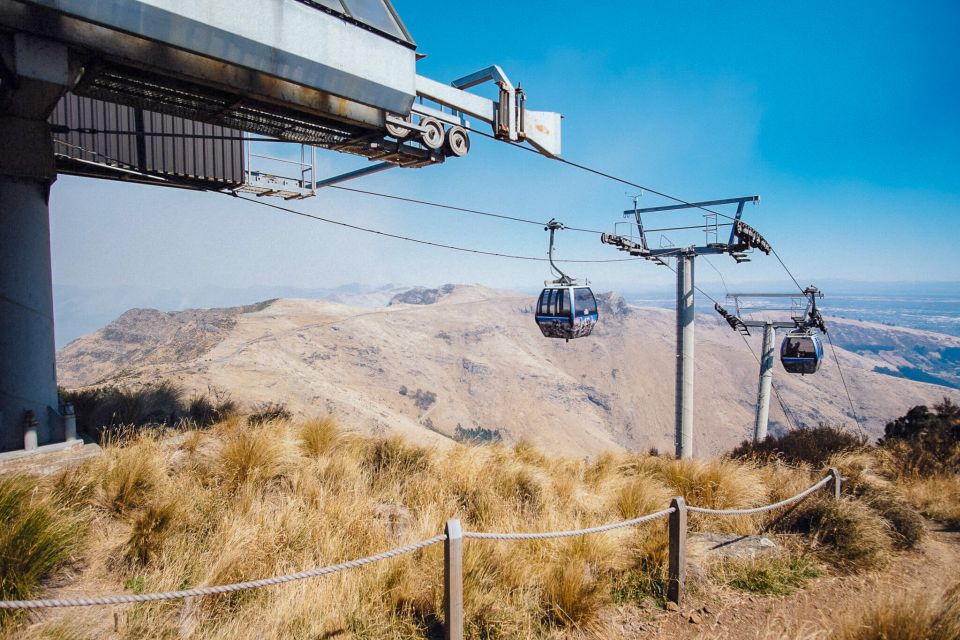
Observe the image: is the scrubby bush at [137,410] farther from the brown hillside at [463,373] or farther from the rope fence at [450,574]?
the brown hillside at [463,373]

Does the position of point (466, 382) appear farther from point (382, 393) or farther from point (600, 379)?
point (600, 379)

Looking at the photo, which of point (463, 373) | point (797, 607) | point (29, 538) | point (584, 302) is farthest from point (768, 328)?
point (463, 373)

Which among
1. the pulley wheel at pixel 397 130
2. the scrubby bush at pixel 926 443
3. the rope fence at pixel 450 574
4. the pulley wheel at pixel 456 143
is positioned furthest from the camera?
the scrubby bush at pixel 926 443

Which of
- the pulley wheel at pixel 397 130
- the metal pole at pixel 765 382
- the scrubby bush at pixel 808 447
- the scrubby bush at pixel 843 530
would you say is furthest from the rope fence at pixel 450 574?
the metal pole at pixel 765 382

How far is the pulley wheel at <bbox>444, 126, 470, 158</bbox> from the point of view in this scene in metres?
6.60

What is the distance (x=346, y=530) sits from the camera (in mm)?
4445

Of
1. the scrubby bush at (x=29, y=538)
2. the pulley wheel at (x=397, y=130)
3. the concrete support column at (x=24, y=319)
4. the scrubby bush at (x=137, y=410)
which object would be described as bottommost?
the scrubby bush at (x=137, y=410)

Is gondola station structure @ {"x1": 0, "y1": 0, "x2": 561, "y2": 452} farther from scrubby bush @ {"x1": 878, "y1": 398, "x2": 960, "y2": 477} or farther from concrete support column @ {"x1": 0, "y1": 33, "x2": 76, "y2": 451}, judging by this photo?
scrubby bush @ {"x1": 878, "y1": 398, "x2": 960, "y2": 477}

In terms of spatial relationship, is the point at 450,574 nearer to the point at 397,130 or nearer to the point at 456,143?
the point at 397,130

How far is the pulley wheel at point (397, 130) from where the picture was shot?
607cm

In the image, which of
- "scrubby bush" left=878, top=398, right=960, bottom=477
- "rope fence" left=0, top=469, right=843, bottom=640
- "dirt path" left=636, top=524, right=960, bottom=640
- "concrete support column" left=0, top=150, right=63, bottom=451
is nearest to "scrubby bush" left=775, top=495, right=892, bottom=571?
"dirt path" left=636, top=524, right=960, bottom=640

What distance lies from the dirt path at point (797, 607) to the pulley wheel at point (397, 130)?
590 centimetres

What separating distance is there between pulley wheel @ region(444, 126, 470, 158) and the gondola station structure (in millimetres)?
Result: 16

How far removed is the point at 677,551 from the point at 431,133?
18.5 ft
